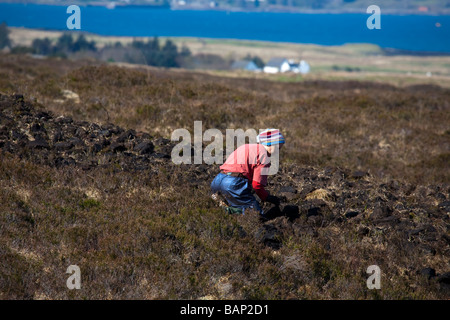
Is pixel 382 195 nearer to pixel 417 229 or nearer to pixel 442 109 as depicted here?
pixel 417 229

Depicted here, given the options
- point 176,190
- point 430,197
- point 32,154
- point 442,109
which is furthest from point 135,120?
point 442,109

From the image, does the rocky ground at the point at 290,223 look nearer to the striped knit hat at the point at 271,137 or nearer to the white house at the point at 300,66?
the striped knit hat at the point at 271,137

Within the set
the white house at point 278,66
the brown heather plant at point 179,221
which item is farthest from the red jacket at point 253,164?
the white house at point 278,66

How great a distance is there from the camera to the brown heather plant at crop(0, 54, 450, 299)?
5.50 metres

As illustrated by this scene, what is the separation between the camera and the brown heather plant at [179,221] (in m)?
5.50

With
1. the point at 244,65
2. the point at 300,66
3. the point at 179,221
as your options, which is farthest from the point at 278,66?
the point at 179,221

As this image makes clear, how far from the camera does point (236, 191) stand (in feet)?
23.0

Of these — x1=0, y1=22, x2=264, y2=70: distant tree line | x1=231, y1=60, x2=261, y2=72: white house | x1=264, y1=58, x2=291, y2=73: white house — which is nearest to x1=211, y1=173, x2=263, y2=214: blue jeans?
x1=0, y1=22, x2=264, y2=70: distant tree line

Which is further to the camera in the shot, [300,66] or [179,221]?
[300,66]

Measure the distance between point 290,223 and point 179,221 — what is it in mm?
1648

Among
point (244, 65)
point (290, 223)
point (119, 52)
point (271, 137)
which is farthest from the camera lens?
point (244, 65)

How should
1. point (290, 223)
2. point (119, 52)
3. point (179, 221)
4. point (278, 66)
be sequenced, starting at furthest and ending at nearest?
point (278, 66), point (119, 52), point (290, 223), point (179, 221)

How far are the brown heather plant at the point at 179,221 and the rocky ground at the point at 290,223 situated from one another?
0.02m

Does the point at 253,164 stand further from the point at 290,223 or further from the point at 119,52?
the point at 119,52
